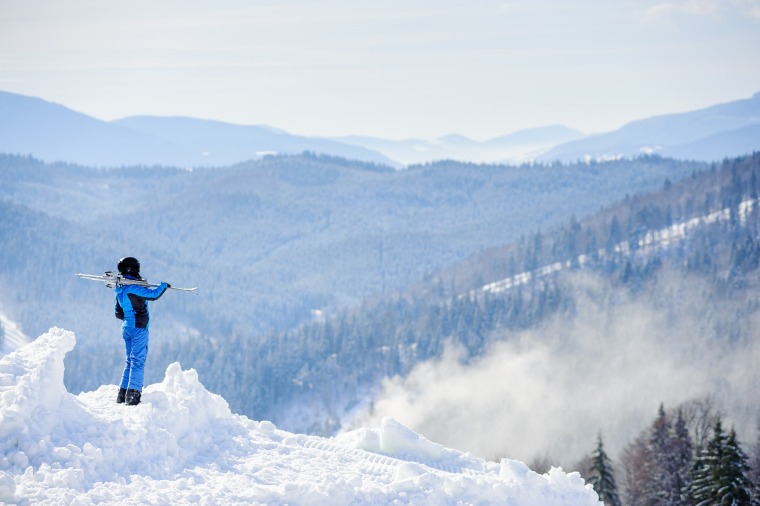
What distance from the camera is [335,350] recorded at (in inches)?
6668

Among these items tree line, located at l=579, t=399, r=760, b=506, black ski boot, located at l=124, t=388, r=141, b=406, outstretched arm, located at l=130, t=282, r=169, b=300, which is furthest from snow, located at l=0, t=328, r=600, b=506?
tree line, located at l=579, t=399, r=760, b=506

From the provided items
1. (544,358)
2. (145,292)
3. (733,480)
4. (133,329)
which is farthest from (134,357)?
(544,358)

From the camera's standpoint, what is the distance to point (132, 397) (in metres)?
18.4

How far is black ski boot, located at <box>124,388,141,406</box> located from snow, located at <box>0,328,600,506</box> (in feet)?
1.05

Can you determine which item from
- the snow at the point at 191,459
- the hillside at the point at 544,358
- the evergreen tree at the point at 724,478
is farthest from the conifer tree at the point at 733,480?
the hillside at the point at 544,358

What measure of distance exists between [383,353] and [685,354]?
5200cm

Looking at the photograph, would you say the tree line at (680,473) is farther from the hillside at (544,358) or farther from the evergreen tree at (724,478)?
the hillside at (544,358)

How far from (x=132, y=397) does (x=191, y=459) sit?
1.82 metres

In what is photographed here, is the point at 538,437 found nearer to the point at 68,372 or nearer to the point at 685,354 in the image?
the point at 685,354

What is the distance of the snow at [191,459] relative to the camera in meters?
15.1

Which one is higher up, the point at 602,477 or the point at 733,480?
the point at 733,480

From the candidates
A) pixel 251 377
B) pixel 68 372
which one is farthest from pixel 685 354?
pixel 68 372

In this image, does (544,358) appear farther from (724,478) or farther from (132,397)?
(132,397)

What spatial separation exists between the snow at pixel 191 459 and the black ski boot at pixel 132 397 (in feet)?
1.05
